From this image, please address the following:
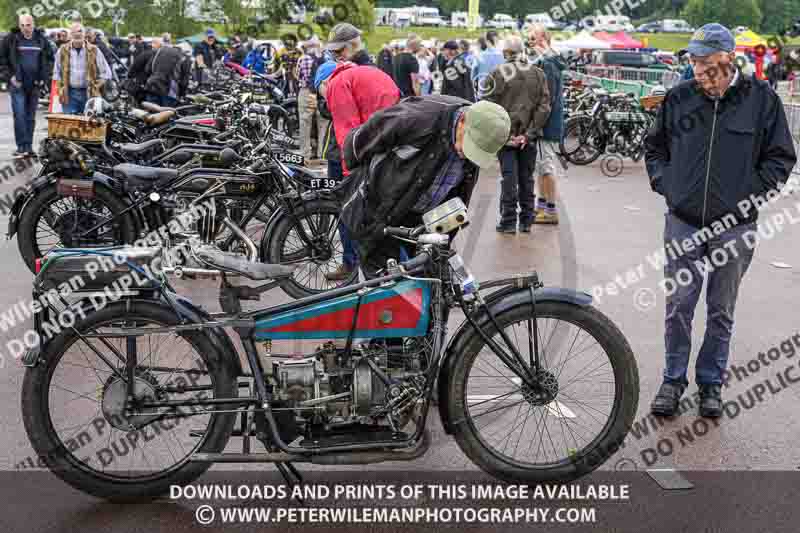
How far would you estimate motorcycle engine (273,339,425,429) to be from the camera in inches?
160

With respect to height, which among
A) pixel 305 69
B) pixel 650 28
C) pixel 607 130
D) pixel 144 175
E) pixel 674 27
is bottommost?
pixel 650 28

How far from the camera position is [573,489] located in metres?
4.32

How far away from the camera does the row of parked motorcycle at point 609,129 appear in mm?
15492

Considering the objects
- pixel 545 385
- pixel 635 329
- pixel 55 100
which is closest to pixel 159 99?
pixel 55 100

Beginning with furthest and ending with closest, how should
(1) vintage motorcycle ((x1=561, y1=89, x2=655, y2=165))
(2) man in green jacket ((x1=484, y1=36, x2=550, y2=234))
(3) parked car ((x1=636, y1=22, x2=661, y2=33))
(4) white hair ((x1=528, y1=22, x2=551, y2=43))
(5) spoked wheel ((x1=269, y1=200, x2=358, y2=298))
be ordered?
(3) parked car ((x1=636, y1=22, x2=661, y2=33))
(1) vintage motorcycle ((x1=561, y1=89, x2=655, y2=165))
(4) white hair ((x1=528, y1=22, x2=551, y2=43))
(2) man in green jacket ((x1=484, y1=36, x2=550, y2=234))
(5) spoked wheel ((x1=269, y1=200, x2=358, y2=298))

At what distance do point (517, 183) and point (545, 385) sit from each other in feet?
19.7

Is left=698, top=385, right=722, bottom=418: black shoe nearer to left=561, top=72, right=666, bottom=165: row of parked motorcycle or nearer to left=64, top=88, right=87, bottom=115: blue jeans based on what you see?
left=561, top=72, right=666, bottom=165: row of parked motorcycle

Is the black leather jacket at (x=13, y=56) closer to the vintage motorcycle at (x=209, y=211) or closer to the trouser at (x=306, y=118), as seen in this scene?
the trouser at (x=306, y=118)

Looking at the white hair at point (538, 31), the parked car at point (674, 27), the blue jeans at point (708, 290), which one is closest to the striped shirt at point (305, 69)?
the white hair at point (538, 31)

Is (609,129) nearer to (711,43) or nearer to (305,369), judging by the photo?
(711,43)

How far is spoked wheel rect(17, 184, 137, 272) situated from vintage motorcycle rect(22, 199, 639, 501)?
11.6 feet

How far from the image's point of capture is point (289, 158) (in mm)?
7883

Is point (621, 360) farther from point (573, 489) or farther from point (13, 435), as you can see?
point (13, 435)

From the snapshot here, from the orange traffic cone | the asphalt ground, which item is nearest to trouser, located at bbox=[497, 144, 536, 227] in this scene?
the asphalt ground
